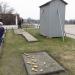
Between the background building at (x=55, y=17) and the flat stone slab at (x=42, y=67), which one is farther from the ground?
the background building at (x=55, y=17)

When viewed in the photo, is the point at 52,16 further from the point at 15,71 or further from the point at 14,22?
the point at 14,22

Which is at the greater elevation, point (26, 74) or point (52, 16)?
point (52, 16)

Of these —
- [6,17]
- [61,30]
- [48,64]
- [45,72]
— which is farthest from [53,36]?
[6,17]

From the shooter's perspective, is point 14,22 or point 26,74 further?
point 14,22

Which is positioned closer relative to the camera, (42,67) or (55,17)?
(42,67)

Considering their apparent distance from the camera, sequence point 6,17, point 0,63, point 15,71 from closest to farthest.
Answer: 1. point 15,71
2. point 0,63
3. point 6,17

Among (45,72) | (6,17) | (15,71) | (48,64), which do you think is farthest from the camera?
(6,17)

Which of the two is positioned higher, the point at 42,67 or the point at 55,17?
the point at 55,17

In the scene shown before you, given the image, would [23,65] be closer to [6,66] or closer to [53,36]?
[6,66]

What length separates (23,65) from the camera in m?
5.90

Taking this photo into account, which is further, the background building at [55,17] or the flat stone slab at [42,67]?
the background building at [55,17]

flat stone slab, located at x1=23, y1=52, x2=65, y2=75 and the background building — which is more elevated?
the background building

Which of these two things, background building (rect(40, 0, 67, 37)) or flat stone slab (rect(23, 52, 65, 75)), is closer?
flat stone slab (rect(23, 52, 65, 75))

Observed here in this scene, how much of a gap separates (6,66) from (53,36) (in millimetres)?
7805
